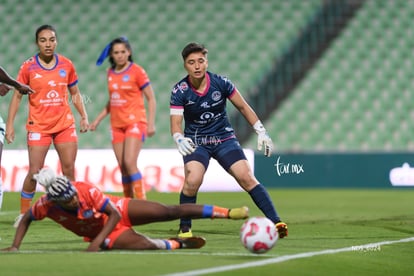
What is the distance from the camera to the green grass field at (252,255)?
625 cm

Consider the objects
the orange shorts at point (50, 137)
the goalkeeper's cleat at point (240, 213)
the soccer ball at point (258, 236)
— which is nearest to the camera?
the soccer ball at point (258, 236)

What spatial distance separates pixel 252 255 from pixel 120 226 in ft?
3.51

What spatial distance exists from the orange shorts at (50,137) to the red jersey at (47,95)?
1.7 inches

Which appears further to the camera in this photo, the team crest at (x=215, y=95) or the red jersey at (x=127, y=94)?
the red jersey at (x=127, y=94)

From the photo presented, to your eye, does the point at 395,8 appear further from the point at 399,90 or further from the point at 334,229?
the point at 334,229

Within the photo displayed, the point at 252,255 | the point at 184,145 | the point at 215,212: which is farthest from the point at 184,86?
the point at 252,255

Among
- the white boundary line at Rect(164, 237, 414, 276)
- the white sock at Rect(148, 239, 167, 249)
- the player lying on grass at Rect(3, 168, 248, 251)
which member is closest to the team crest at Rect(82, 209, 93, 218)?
the player lying on grass at Rect(3, 168, 248, 251)

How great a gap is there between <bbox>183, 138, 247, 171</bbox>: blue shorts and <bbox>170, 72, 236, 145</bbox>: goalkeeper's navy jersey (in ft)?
0.18

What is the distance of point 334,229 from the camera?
10.0 m

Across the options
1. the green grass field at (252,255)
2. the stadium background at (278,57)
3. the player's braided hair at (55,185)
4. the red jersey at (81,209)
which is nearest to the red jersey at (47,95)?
the green grass field at (252,255)

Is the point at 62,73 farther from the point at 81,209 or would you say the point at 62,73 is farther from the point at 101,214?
the point at 81,209

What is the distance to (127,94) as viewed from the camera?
39.3ft

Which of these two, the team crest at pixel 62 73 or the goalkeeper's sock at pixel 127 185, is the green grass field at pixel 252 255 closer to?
the goalkeeper's sock at pixel 127 185

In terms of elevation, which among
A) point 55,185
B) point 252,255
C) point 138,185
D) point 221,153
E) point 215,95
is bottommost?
point 252,255
